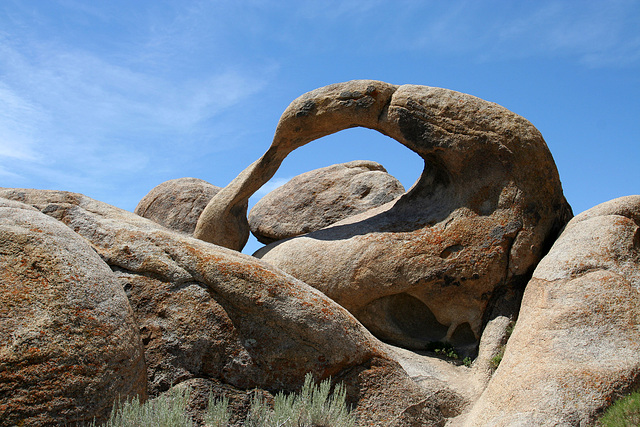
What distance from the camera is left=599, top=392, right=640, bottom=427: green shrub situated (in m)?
5.30

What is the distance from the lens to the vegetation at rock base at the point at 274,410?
16.1 ft

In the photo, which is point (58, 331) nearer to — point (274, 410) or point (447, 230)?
point (274, 410)

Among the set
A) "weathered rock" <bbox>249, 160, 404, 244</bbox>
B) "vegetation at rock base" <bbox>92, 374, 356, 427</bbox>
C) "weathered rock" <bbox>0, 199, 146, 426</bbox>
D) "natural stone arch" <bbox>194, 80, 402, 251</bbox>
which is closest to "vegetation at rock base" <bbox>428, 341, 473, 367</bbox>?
"vegetation at rock base" <bbox>92, 374, 356, 427</bbox>

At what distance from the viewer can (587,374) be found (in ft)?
19.3

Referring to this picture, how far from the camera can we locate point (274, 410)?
5797 mm

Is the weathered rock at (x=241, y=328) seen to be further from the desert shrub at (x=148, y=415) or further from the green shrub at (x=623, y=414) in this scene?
the green shrub at (x=623, y=414)

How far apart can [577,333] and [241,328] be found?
3637mm

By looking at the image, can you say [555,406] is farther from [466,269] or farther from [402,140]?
[402,140]

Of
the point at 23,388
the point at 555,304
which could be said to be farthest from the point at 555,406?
the point at 23,388

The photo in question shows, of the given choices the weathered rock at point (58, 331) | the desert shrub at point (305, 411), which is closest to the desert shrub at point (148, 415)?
the weathered rock at point (58, 331)

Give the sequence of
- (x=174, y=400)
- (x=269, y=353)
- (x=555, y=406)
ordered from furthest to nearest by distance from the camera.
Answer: (x=269, y=353) < (x=555, y=406) < (x=174, y=400)

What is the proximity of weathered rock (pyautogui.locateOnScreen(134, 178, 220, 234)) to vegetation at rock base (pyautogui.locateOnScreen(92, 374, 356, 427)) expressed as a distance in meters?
8.90

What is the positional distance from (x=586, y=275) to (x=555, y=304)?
0.52 metres

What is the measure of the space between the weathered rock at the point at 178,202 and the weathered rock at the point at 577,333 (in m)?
8.81
